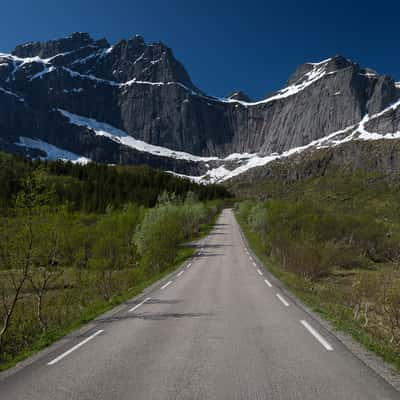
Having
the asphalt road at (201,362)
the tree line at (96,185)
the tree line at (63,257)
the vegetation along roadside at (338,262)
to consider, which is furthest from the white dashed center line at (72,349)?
the tree line at (96,185)

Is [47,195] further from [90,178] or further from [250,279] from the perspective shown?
[90,178]

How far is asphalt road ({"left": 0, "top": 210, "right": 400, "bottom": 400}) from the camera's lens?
542 cm

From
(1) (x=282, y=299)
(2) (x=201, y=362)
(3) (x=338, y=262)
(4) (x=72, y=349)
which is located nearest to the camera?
(2) (x=201, y=362)

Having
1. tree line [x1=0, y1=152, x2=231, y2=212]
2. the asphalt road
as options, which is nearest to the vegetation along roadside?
the asphalt road

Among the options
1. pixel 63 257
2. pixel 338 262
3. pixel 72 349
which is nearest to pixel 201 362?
pixel 72 349

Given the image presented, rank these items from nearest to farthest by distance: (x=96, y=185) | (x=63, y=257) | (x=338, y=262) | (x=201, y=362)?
(x=201, y=362), (x=63, y=257), (x=338, y=262), (x=96, y=185)

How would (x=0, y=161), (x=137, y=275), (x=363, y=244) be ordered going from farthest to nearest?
(x=0, y=161) → (x=363, y=244) → (x=137, y=275)

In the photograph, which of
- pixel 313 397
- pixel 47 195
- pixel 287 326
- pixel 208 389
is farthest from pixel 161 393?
pixel 47 195

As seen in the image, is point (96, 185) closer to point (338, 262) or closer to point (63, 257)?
point (338, 262)

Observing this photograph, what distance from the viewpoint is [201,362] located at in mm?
6723

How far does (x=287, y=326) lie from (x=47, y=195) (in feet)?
27.5

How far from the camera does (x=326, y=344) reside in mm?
7789

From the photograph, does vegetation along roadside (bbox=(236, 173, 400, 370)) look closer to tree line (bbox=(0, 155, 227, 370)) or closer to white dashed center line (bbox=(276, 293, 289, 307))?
white dashed center line (bbox=(276, 293, 289, 307))

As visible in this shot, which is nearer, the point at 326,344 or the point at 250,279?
the point at 326,344
